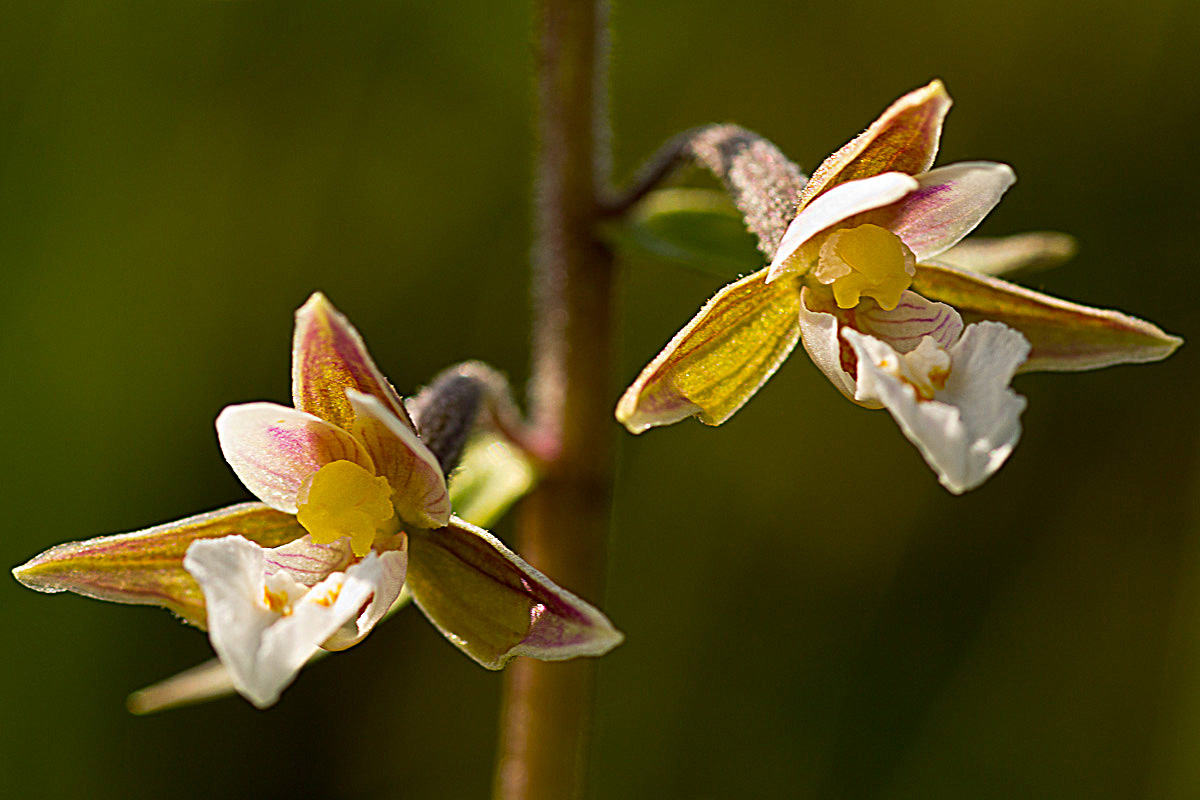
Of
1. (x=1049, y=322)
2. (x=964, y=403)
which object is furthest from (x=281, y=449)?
(x=1049, y=322)

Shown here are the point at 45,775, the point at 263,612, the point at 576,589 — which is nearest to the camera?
the point at 263,612

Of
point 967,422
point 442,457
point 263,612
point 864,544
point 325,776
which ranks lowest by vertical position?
point 325,776

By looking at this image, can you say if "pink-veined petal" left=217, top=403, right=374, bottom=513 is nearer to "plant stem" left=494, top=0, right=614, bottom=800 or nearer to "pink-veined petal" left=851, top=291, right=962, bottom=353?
"plant stem" left=494, top=0, right=614, bottom=800

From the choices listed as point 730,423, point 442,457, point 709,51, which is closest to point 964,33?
point 709,51

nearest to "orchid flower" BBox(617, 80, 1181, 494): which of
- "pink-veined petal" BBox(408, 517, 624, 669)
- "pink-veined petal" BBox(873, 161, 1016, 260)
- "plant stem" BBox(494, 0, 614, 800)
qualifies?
"pink-veined petal" BBox(873, 161, 1016, 260)

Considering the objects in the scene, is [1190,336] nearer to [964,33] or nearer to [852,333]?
[964,33]

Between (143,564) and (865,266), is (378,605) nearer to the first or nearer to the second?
(143,564)
